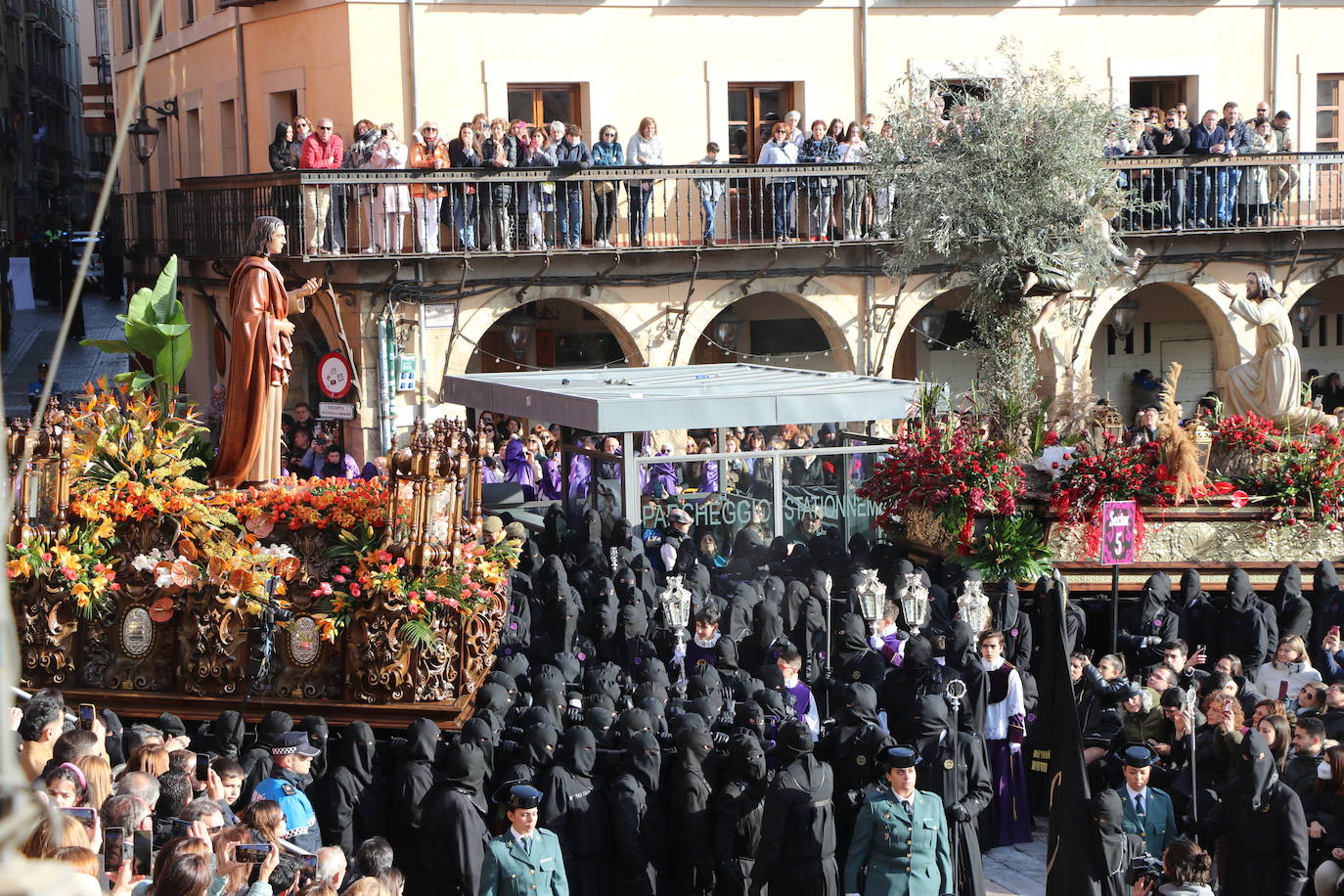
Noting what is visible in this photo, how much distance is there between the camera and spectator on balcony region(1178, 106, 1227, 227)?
76.8ft

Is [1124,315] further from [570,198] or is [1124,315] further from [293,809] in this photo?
[293,809]

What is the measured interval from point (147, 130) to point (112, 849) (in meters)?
22.3

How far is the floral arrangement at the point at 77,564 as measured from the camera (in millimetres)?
10781

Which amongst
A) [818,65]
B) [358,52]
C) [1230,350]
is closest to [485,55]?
[358,52]

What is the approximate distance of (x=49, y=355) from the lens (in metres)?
36.1

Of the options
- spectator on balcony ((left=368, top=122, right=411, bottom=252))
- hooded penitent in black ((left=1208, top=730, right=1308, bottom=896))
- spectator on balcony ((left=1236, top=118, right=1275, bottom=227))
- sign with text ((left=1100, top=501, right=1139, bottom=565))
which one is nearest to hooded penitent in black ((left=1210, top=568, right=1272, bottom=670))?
sign with text ((left=1100, top=501, right=1139, bottom=565))

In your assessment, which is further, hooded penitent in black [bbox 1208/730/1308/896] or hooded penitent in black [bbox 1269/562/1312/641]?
hooded penitent in black [bbox 1269/562/1312/641]

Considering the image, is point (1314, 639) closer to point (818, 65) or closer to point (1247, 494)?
point (1247, 494)

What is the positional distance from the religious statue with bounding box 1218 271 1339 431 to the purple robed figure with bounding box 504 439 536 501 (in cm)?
755

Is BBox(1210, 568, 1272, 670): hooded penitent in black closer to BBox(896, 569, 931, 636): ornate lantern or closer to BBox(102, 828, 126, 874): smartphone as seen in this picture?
BBox(896, 569, 931, 636): ornate lantern

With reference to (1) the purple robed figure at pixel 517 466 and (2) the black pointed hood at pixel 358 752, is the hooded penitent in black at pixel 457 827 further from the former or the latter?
(1) the purple robed figure at pixel 517 466

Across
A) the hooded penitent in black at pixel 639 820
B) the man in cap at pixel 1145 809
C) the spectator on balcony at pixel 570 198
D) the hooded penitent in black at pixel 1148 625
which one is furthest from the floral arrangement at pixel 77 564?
the spectator on balcony at pixel 570 198

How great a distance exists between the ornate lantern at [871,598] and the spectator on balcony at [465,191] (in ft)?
33.1

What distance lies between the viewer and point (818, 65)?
24.4 meters
